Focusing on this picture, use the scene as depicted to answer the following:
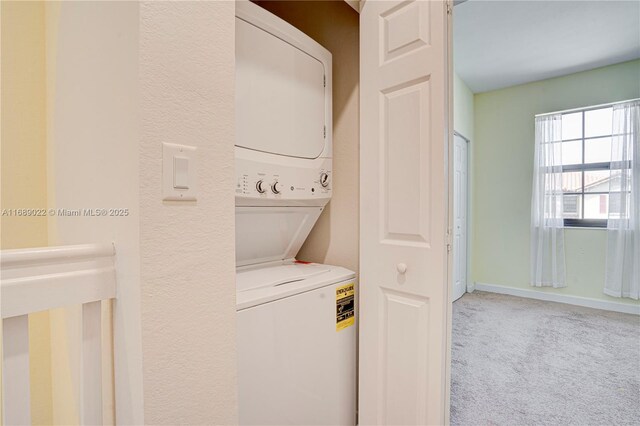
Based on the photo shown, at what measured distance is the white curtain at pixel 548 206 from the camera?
153 inches

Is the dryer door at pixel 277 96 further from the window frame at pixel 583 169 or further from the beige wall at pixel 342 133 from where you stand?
the window frame at pixel 583 169

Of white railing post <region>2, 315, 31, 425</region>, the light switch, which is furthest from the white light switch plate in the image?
white railing post <region>2, 315, 31, 425</region>

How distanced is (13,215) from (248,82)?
877 mm

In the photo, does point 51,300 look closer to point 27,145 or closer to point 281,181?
point 27,145

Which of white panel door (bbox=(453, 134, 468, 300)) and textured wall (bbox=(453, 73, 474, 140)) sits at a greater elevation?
textured wall (bbox=(453, 73, 474, 140))

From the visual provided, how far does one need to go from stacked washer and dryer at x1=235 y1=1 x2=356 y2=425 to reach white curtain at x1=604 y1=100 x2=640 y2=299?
145 inches

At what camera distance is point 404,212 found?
1.31 metres

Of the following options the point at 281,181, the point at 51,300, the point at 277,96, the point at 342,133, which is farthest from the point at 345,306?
the point at 51,300

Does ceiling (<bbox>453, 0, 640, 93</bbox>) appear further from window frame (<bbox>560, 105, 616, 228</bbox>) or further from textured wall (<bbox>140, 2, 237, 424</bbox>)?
textured wall (<bbox>140, 2, 237, 424</bbox>)

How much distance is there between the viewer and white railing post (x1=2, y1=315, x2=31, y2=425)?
573mm

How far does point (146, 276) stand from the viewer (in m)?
0.63

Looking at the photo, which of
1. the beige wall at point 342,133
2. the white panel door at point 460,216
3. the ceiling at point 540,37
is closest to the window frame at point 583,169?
the ceiling at point 540,37

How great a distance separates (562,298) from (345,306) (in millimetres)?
3769

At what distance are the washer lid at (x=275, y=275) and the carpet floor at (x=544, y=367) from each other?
118 centimetres
